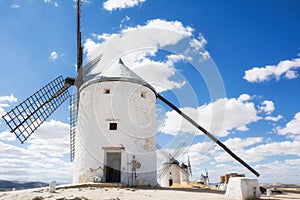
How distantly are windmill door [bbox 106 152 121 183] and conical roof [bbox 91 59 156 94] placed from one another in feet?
15.1

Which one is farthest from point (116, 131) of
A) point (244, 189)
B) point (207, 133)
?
point (244, 189)

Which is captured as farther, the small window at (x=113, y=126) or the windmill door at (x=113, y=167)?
the small window at (x=113, y=126)

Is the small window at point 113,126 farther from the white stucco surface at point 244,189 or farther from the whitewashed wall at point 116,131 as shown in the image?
the white stucco surface at point 244,189

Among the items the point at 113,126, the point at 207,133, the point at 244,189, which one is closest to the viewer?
the point at 244,189

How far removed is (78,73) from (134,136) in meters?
7.41

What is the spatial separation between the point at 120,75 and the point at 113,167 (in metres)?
5.72

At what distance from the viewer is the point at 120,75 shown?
52.6 feet

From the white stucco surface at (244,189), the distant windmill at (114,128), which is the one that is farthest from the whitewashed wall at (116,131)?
the white stucco surface at (244,189)

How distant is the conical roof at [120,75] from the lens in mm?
15719

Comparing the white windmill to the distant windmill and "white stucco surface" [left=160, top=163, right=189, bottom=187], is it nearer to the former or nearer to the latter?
"white stucco surface" [left=160, top=163, right=189, bottom=187]

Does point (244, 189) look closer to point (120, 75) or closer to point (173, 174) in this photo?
point (120, 75)

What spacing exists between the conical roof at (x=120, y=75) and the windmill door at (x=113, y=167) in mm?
4609

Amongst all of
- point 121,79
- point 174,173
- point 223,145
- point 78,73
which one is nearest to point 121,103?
point 121,79

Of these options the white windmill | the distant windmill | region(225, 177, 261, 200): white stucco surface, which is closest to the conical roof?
the distant windmill
